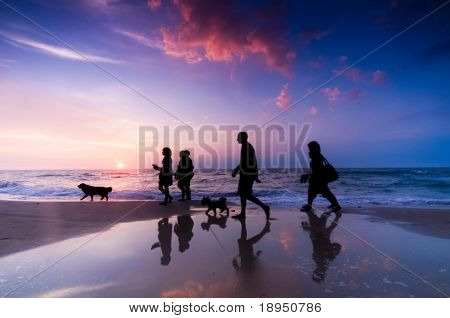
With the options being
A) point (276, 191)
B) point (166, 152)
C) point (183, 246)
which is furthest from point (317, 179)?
point (276, 191)

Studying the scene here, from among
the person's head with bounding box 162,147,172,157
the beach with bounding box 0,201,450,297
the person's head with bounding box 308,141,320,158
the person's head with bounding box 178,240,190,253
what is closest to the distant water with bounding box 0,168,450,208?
the person's head with bounding box 308,141,320,158

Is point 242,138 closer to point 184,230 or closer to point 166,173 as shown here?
point 184,230

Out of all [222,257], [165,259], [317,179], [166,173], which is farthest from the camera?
[166,173]

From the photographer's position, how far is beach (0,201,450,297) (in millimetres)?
3494

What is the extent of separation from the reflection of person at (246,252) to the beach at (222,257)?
0.02 meters

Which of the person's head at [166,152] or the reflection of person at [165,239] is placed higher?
the person's head at [166,152]

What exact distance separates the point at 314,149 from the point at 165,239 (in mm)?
5768

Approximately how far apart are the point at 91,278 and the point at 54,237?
2.76 m

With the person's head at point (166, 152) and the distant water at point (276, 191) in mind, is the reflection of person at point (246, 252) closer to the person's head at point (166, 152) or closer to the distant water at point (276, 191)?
the distant water at point (276, 191)

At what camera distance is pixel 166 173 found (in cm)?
1145

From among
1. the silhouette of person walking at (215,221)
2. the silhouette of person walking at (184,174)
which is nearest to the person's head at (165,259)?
the silhouette of person walking at (215,221)

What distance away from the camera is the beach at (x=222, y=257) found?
3.49 m
